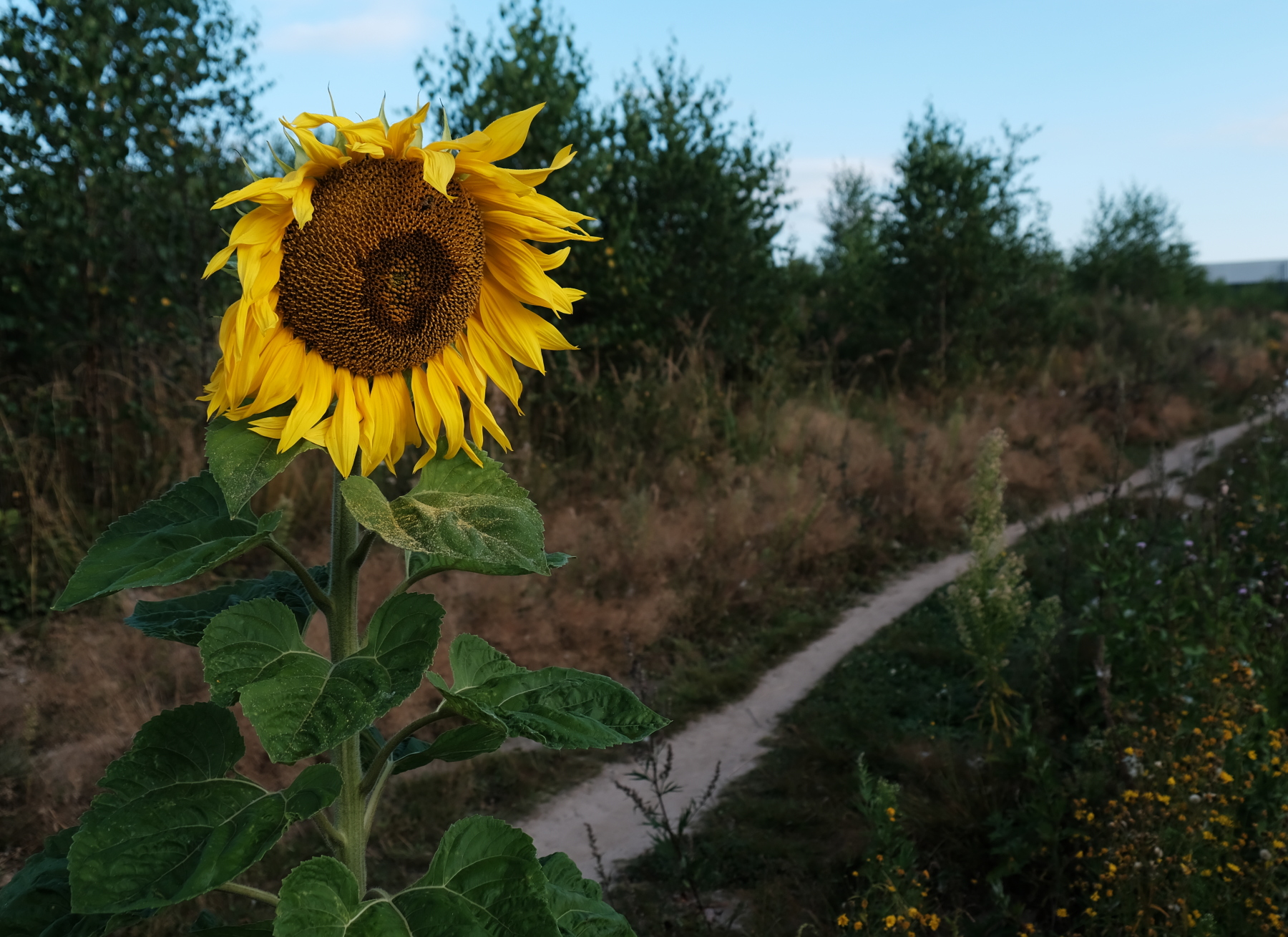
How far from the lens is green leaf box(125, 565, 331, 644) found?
134 cm

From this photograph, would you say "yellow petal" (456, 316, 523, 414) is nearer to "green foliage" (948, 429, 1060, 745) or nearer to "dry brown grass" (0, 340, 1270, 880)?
"dry brown grass" (0, 340, 1270, 880)

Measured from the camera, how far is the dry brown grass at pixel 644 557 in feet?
14.3

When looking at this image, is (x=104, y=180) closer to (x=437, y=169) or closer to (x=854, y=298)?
(x=437, y=169)

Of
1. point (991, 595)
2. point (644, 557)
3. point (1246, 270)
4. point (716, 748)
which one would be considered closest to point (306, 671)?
point (991, 595)

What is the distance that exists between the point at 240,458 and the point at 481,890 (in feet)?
1.94

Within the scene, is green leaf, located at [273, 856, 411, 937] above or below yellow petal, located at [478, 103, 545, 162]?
below

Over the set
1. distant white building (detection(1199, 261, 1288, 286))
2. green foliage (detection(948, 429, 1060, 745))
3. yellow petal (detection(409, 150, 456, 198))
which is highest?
distant white building (detection(1199, 261, 1288, 286))

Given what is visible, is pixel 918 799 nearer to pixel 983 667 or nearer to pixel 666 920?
pixel 983 667

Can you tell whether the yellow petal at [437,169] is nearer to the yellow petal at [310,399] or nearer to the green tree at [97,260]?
the yellow petal at [310,399]

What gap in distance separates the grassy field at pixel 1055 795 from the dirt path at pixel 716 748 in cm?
16

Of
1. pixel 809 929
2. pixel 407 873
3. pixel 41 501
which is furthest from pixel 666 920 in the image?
pixel 41 501

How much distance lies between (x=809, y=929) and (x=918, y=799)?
81cm

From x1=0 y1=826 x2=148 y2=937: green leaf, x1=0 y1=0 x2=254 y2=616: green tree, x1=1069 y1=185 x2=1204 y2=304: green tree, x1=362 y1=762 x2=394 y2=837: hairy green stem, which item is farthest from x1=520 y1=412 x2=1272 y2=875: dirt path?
x1=1069 y1=185 x2=1204 y2=304: green tree

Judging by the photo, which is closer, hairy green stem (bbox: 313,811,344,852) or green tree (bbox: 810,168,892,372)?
hairy green stem (bbox: 313,811,344,852)
